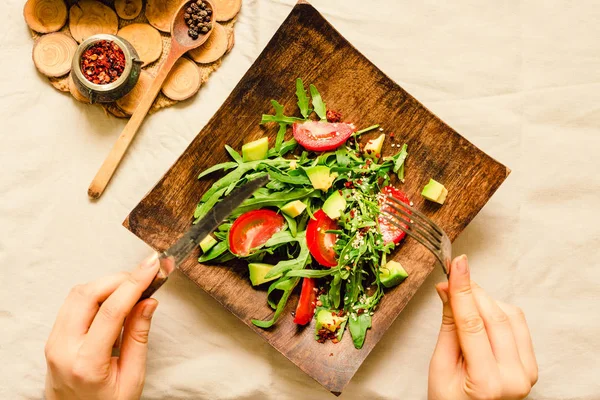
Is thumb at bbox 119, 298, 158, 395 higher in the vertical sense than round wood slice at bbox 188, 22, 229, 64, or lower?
lower

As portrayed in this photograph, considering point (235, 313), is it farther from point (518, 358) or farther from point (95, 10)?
point (95, 10)

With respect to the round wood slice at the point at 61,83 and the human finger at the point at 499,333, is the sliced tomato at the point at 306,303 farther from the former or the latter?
the round wood slice at the point at 61,83

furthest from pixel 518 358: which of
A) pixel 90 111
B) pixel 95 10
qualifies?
pixel 95 10

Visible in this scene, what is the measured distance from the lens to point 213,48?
2049 mm

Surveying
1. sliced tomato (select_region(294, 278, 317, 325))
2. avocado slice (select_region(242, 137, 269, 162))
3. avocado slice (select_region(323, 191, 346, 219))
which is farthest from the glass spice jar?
sliced tomato (select_region(294, 278, 317, 325))

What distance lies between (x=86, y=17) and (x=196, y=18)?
1.25 ft

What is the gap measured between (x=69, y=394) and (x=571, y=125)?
188 centimetres

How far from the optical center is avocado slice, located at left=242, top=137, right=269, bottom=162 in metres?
1.88

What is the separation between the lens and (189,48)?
6.53 ft

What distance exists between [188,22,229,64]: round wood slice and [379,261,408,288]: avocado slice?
0.91 metres

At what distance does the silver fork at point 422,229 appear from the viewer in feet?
5.74

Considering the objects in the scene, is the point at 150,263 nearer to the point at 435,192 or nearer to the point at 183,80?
the point at 183,80

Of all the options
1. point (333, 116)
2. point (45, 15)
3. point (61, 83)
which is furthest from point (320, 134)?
point (45, 15)

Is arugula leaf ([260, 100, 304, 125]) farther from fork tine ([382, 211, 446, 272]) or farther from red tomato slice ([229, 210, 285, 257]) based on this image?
fork tine ([382, 211, 446, 272])
